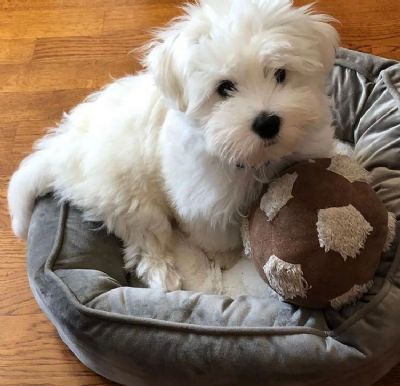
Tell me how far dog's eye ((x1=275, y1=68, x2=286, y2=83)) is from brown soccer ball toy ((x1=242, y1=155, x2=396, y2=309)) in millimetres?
230

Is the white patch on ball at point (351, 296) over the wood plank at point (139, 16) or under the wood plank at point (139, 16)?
over

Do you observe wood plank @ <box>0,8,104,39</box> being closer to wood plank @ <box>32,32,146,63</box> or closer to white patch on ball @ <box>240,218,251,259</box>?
wood plank @ <box>32,32,146,63</box>

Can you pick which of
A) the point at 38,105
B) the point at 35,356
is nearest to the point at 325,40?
the point at 35,356

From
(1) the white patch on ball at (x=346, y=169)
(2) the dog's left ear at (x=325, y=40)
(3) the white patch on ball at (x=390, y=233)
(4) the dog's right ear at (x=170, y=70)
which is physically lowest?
(3) the white patch on ball at (x=390, y=233)

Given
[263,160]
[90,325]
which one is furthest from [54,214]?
[263,160]

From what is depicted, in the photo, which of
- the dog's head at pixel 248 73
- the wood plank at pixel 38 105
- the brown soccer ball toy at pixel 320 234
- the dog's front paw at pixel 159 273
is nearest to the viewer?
the dog's head at pixel 248 73

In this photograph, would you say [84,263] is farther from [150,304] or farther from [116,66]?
[116,66]

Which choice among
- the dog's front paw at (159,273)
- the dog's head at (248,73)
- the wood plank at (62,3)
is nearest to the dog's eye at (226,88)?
the dog's head at (248,73)

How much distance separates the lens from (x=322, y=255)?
126 centimetres

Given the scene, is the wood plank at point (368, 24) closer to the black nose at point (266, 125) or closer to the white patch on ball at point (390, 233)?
the white patch on ball at point (390, 233)

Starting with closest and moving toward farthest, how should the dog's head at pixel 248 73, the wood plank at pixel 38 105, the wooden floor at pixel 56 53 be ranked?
the dog's head at pixel 248 73, the wooden floor at pixel 56 53, the wood plank at pixel 38 105

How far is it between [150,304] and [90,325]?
0.49 ft

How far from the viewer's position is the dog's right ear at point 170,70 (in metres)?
1.25

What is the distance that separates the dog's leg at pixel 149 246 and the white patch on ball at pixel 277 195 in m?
0.37
